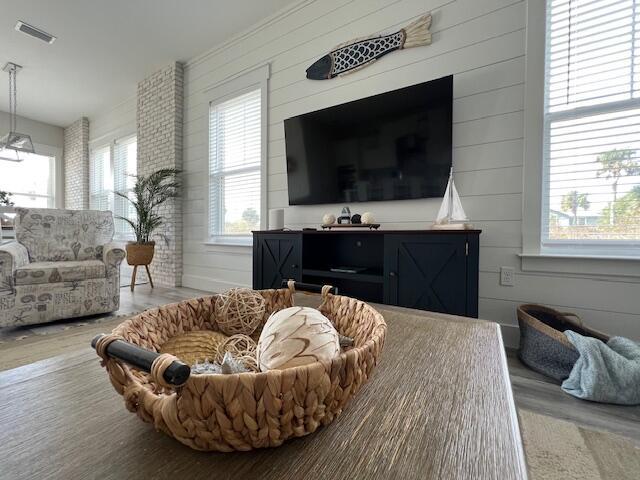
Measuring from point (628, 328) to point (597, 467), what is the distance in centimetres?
113

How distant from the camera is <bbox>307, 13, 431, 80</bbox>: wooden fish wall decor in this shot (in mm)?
2232

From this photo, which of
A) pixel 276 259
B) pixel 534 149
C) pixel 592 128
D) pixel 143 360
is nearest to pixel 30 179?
pixel 276 259

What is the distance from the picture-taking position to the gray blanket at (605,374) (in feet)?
4.17

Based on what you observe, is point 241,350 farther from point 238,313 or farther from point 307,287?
point 307,287

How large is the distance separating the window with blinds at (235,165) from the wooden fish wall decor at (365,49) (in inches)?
34.6

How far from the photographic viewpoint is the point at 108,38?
3.44 metres

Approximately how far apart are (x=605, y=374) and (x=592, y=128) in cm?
138

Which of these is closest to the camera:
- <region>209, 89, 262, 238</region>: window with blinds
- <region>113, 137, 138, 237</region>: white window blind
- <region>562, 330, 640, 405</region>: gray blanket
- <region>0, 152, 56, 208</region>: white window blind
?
<region>562, 330, 640, 405</region>: gray blanket

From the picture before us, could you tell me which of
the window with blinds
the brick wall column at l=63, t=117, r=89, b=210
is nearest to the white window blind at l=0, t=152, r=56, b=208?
the brick wall column at l=63, t=117, r=89, b=210

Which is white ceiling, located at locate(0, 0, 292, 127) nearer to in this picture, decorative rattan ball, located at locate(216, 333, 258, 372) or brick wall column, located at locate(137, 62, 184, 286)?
brick wall column, located at locate(137, 62, 184, 286)

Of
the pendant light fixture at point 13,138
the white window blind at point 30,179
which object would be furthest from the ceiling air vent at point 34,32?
the white window blind at point 30,179

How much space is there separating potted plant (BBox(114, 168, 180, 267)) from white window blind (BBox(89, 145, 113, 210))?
6.85 ft

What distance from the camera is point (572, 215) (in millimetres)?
1791

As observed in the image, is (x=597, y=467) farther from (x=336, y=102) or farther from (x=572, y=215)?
(x=336, y=102)
